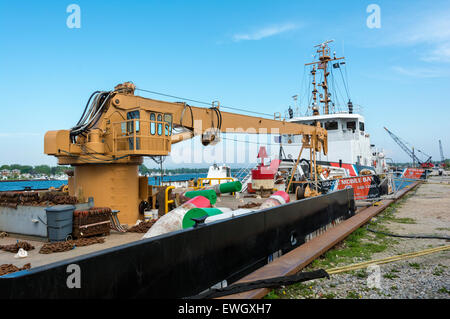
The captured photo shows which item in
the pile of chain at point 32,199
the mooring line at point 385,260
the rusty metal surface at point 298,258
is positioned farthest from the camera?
the pile of chain at point 32,199

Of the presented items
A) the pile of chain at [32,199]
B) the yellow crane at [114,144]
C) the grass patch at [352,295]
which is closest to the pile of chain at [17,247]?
the pile of chain at [32,199]

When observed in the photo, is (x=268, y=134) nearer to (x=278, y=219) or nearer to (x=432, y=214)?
(x=432, y=214)

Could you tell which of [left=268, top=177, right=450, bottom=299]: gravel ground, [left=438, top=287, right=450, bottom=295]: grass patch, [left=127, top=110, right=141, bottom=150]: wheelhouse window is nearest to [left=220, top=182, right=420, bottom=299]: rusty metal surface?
[left=268, top=177, right=450, bottom=299]: gravel ground

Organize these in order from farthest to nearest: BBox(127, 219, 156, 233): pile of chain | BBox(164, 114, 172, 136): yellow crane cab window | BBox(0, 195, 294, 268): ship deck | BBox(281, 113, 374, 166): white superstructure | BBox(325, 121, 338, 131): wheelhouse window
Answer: BBox(325, 121, 338, 131): wheelhouse window → BBox(281, 113, 374, 166): white superstructure → BBox(164, 114, 172, 136): yellow crane cab window → BBox(127, 219, 156, 233): pile of chain → BBox(0, 195, 294, 268): ship deck

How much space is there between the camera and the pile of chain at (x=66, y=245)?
6.05m

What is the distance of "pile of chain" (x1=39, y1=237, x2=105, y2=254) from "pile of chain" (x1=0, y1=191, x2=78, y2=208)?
3.61 ft

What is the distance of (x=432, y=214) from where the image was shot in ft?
37.3

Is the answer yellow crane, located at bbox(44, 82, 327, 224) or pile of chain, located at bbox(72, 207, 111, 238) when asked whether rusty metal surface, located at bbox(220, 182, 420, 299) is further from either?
yellow crane, located at bbox(44, 82, 327, 224)

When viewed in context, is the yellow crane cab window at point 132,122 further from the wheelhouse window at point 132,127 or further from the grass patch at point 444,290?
the grass patch at point 444,290

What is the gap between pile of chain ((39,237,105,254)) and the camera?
6.05 meters

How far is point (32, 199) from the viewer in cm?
758

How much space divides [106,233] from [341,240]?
19.1 ft

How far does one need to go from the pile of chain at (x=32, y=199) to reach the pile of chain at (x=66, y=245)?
3.61 ft
